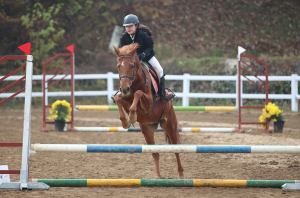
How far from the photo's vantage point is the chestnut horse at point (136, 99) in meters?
3.97

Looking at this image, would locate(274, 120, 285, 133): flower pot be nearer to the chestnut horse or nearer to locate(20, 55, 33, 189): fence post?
the chestnut horse

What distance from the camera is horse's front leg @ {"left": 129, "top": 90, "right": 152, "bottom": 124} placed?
13.3 ft

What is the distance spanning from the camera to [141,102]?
169 inches

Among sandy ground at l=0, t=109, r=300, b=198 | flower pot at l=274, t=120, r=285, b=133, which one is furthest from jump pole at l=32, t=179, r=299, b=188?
flower pot at l=274, t=120, r=285, b=133

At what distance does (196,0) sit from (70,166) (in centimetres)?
1551

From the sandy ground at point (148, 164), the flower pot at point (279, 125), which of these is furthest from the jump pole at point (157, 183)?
the flower pot at point (279, 125)

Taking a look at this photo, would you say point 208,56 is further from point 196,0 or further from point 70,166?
point 70,166

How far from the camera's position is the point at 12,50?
51.9 ft

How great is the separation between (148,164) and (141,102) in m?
1.62

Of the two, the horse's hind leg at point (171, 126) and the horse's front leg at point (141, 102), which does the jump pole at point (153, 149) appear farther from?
the horse's hind leg at point (171, 126)

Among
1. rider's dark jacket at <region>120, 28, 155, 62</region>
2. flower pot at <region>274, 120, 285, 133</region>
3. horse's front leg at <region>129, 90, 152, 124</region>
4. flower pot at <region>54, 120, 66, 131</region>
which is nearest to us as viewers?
horse's front leg at <region>129, 90, 152, 124</region>

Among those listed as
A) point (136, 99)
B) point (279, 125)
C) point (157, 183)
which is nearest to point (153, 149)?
point (157, 183)

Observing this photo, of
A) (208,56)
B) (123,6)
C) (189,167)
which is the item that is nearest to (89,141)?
(189,167)

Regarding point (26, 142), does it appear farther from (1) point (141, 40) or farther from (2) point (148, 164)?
(2) point (148, 164)
